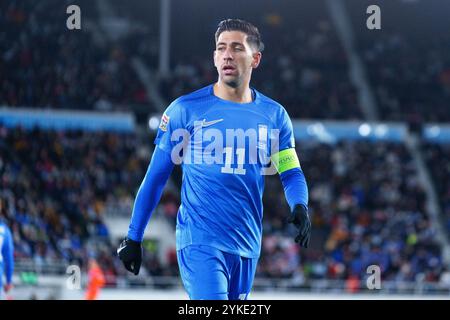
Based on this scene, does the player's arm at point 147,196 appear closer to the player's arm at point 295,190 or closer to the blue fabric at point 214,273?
the blue fabric at point 214,273

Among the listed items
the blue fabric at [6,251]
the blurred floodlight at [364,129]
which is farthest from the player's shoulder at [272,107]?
the blurred floodlight at [364,129]

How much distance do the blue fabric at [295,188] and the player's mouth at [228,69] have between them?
0.76 metres

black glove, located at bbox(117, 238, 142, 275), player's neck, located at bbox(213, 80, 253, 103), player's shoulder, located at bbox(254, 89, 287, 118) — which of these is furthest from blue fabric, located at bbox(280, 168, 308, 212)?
black glove, located at bbox(117, 238, 142, 275)

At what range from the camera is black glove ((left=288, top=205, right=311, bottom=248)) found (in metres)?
5.71

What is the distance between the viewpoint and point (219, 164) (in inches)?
234

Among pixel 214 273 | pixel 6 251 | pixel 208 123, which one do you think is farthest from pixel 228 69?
pixel 6 251

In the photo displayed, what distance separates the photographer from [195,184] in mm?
5969

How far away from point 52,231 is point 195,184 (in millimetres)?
14821

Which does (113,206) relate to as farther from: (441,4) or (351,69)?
(441,4)

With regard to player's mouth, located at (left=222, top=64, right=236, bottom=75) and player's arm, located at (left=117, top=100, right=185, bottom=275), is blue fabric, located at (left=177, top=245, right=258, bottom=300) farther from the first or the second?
player's mouth, located at (left=222, top=64, right=236, bottom=75)

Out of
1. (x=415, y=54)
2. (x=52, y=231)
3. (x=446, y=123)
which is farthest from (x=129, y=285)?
(x=415, y=54)

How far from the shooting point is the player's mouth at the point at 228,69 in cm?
596

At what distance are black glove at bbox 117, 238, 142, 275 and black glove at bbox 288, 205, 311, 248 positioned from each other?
102 centimetres

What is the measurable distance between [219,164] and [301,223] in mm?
654
